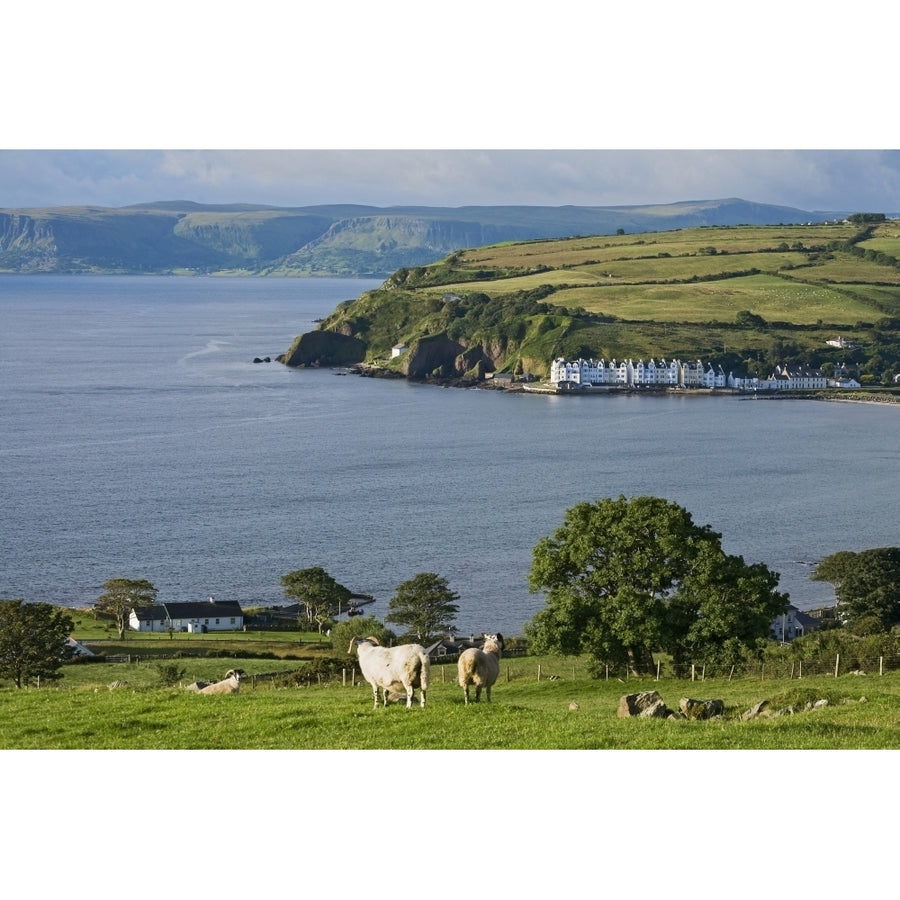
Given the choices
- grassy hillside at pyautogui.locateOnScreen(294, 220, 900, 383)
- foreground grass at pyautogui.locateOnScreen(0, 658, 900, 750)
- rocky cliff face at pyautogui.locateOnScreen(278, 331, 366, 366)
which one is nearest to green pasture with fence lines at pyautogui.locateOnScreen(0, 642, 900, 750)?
foreground grass at pyautogui.locateOnScreen(0, 658, 900, 750)

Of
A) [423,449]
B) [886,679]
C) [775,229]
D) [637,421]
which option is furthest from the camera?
[775,229]

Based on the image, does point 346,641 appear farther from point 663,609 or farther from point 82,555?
point 82,555

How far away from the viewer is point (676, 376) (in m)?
91.2

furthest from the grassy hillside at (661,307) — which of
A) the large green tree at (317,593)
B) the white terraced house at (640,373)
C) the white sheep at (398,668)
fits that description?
the white sheep at (398,668)

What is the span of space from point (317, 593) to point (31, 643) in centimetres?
1132

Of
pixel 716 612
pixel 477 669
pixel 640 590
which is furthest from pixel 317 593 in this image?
pixel 477 669

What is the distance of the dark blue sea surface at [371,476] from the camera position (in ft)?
121

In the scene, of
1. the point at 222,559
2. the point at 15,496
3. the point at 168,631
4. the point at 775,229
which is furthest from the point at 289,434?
the point at 775,229

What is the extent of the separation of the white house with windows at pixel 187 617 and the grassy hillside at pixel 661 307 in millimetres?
65870

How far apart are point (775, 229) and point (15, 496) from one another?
102303 millimetres

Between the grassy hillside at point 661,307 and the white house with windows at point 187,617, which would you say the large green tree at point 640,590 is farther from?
the grassy hillside at point 661,307

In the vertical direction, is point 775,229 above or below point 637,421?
above

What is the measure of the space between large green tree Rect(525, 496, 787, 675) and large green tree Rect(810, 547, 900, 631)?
12.0m

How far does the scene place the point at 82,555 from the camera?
125 ft
